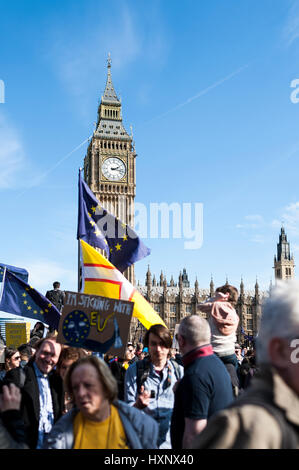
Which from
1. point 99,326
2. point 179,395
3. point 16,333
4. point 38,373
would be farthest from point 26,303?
point 179,395

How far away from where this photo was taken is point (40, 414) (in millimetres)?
4148

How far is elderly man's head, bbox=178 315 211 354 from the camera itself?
11.6 feet

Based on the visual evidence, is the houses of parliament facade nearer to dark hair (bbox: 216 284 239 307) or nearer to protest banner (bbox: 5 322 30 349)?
protest banner (bbox: 5 322 30 349)

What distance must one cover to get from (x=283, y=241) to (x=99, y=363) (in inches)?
3772

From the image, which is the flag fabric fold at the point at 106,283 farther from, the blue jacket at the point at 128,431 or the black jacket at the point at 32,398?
the blue jacket at the point at 128,431

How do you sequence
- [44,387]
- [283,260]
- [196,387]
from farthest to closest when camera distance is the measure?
1. [283,260]
2. [44,387]
3. [196,387]

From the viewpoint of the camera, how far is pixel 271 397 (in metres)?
1.71

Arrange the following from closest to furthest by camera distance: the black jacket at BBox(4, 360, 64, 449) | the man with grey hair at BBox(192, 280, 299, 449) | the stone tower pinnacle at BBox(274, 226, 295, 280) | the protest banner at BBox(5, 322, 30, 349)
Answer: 1. the man with grey hair at BBox(192, 280, 299, 449)
2. the black jacket at BBox(4, 360, 64, 449)
3. the protest banner at BBox(5, 322, 30, 349)
4. the stone tower pinnacle at BBox(274, 226, 295, 280)

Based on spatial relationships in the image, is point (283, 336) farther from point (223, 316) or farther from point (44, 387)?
point (44, 387)

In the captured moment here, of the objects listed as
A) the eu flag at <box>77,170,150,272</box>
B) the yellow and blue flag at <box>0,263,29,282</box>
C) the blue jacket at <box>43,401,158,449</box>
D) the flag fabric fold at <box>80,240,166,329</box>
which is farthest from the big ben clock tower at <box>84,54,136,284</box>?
the blue jacket at <box>43,401,158,449</box>

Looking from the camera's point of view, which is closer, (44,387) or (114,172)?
(44,387)

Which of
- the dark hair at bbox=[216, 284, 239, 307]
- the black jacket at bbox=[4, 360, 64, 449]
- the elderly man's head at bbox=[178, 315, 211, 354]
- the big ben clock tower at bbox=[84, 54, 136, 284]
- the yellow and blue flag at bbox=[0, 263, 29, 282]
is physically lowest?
the black jacket at bbox=[4, 360, 64, 449]

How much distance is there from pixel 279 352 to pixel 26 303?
7.96m

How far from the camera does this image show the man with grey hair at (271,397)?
1606mm
